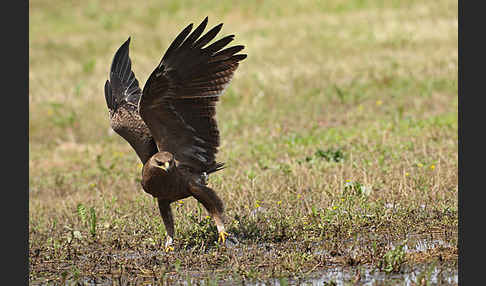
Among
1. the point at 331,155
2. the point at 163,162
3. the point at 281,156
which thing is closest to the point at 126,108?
the point at 163,162

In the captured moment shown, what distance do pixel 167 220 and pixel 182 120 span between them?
104cm

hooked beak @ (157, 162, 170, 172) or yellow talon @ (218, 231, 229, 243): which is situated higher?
hooked beak @ (157, 162, 170, 172)

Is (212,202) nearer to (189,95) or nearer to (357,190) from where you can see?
(189,95)

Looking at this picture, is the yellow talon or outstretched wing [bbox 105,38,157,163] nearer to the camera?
the yellow talon

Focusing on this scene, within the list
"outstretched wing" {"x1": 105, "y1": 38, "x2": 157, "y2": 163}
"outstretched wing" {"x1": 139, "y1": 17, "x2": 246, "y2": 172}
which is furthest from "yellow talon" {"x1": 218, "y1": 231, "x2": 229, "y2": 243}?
"outstretched wing" {"x1": 105, "y1": 38, "x2": 157, "y2": 163}

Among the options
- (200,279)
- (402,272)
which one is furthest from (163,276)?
(402,272)

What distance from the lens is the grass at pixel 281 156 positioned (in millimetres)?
6773

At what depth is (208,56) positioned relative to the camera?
260 inches

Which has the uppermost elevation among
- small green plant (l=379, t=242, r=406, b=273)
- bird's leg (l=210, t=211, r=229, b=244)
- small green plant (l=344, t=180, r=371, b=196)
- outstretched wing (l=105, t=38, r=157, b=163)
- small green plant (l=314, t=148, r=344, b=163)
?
outstretched wing (l=105, t=38, r=157, b=163)

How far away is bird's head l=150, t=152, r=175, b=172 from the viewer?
640 cm

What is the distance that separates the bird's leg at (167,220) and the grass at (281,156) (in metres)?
0.14

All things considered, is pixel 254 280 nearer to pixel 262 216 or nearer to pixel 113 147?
pixel 262 216

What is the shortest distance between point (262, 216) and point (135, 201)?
2105mm

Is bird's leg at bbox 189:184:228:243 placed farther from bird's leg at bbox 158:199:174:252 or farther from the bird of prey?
bird's leg at bbox 158:199:174:252
